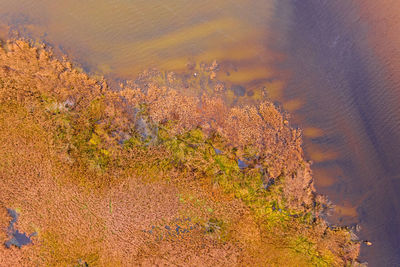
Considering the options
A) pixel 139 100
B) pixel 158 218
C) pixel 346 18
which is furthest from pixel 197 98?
pixel 346 18

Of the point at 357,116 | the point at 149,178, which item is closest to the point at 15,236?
the point at 149,178

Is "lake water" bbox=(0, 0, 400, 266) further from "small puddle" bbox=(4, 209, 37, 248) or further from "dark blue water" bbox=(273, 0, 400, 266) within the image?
"small puddle" bbox=(4, 209, 37, 248)

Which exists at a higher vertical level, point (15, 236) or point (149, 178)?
point (149, 178)

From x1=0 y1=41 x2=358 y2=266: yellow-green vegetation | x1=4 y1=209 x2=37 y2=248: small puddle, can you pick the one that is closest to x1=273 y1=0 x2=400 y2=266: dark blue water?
x1=0 y1=41 x2=358 y2=266: yellow-green vegetation

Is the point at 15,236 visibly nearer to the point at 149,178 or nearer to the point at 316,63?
the point at 149,178

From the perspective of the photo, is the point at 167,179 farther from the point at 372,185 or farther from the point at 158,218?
the point at 372,185

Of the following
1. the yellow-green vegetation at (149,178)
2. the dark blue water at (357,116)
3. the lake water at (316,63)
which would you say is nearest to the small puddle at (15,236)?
the yellow-green vegetation at (149,178)
